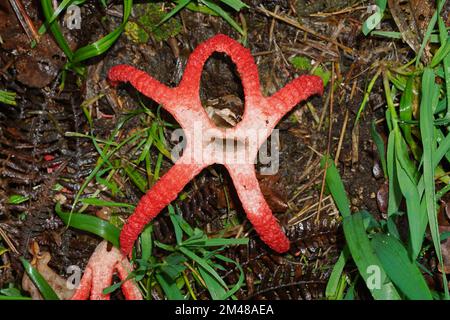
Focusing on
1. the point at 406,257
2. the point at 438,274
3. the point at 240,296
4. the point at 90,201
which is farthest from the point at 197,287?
the point at 438,274

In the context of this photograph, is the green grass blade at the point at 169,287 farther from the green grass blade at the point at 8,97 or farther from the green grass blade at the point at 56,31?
the green grass blade at the point at 56,31

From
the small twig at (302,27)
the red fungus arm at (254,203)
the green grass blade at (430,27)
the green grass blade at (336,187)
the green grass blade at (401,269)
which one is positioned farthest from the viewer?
the small twig at (302,27)

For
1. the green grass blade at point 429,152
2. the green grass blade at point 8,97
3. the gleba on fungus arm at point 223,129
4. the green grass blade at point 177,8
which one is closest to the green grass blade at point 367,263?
the green grass blade at point 429,152

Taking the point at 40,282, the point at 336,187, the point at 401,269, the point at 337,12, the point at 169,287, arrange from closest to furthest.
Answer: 1. the point at 401,269
2. the point at 40,282
3. the point at 169,287
4. the point at 336,187
5. the point at 337,12

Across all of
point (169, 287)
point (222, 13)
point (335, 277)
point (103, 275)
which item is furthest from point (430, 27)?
point (103, 275)

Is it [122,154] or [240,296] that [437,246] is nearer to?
[240,296]

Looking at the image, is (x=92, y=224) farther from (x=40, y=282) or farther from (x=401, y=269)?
(x=401, y=269)
